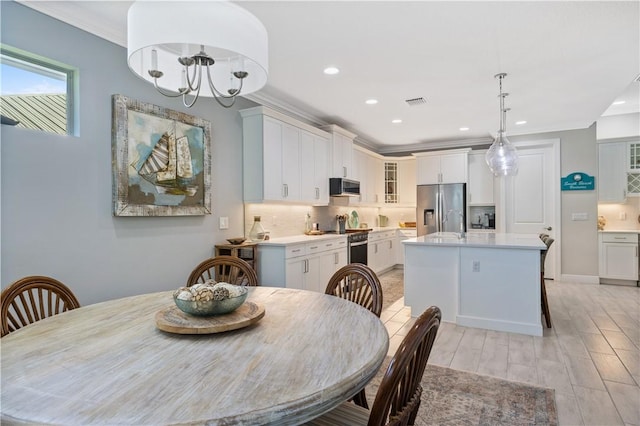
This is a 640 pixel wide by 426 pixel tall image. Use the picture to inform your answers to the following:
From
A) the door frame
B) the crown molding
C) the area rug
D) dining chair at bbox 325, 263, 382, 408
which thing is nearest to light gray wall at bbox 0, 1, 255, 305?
the crown molding

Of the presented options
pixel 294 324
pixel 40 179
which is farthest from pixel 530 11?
pixel 40 179

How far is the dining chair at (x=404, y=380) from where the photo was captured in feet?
2.96

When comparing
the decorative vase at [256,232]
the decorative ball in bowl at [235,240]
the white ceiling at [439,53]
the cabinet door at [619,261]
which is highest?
the white ceiling at [439,53]

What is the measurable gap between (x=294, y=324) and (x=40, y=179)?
2.01m

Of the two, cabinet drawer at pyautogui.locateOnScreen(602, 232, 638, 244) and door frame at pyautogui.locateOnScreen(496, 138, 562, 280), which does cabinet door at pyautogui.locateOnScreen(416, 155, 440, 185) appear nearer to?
door frame at pyautogui.locateOnScreen(496, 138, 562, 280)

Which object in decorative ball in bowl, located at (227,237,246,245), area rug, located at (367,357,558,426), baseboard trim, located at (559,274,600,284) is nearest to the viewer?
area rug, located at (367,357,558,426)

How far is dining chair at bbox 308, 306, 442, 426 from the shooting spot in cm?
90

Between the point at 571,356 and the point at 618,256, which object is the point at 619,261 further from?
the point at 571,356

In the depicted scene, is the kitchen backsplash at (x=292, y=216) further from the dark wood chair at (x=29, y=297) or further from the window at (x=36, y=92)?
the dark wood chair at (x=29, y=297)

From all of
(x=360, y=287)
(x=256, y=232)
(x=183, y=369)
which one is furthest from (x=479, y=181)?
(x=183, y=369)

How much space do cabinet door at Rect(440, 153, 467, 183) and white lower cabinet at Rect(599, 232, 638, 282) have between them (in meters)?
2.38

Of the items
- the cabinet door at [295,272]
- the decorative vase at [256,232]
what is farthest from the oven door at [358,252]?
the decorative vase at [256,232]

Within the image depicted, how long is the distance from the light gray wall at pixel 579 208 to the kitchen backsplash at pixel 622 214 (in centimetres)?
63

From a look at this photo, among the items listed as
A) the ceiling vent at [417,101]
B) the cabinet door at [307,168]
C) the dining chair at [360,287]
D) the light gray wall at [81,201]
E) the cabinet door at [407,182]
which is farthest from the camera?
the cabinet door at [407,182]
